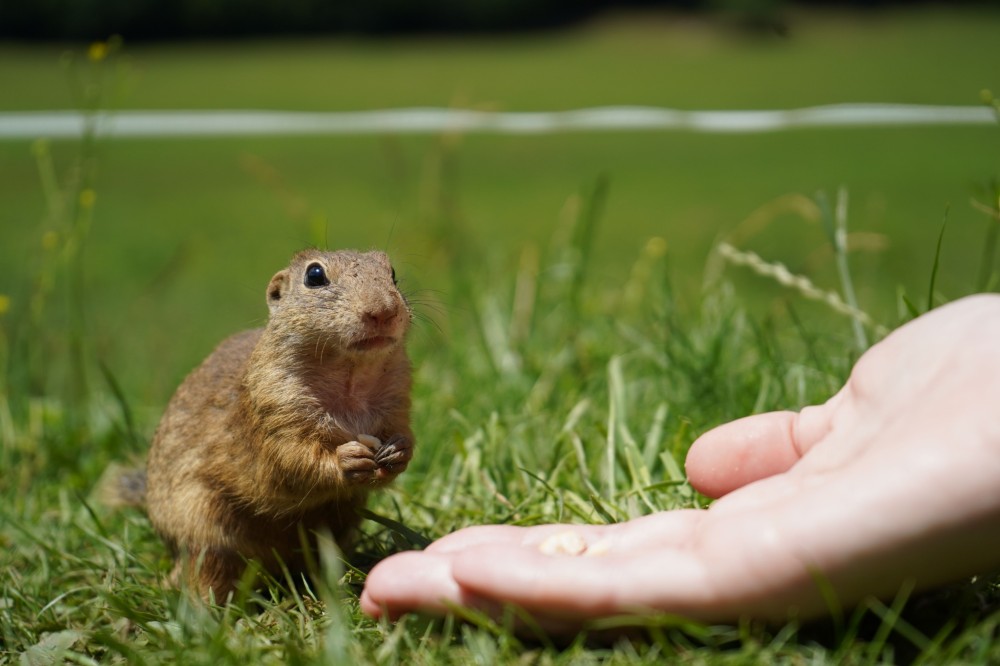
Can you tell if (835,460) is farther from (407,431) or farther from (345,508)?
(345,508)

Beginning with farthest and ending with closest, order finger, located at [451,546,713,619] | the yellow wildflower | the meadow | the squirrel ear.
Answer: the yellow wildflower
the squirrel ear
the meadow
finger, located at [451,546,713,619]

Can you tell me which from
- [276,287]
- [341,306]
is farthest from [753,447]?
[276,287]

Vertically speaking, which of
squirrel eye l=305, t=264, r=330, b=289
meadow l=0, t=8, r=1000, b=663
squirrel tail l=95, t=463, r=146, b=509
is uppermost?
squirrel eye l=305, t=264, r=330, b=289

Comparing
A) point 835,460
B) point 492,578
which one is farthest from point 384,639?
point 835,460

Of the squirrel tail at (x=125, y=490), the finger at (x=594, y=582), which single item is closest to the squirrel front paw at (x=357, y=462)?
the finger at (x=594, y=582)

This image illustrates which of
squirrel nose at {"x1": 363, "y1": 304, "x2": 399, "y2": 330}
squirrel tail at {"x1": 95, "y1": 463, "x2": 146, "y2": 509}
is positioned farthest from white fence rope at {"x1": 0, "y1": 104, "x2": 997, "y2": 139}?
squirrel nose at {"x1": 363, "y1": 304, "x2": 399, "y2": 330}

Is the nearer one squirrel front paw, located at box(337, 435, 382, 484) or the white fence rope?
squirrel front paw, located at box(337, 435, 382, 484)

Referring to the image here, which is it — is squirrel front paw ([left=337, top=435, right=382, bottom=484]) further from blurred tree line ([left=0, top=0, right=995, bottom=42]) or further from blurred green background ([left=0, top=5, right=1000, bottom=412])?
blurred tree line ([left=0, top=0, right=995, bottom=42])
